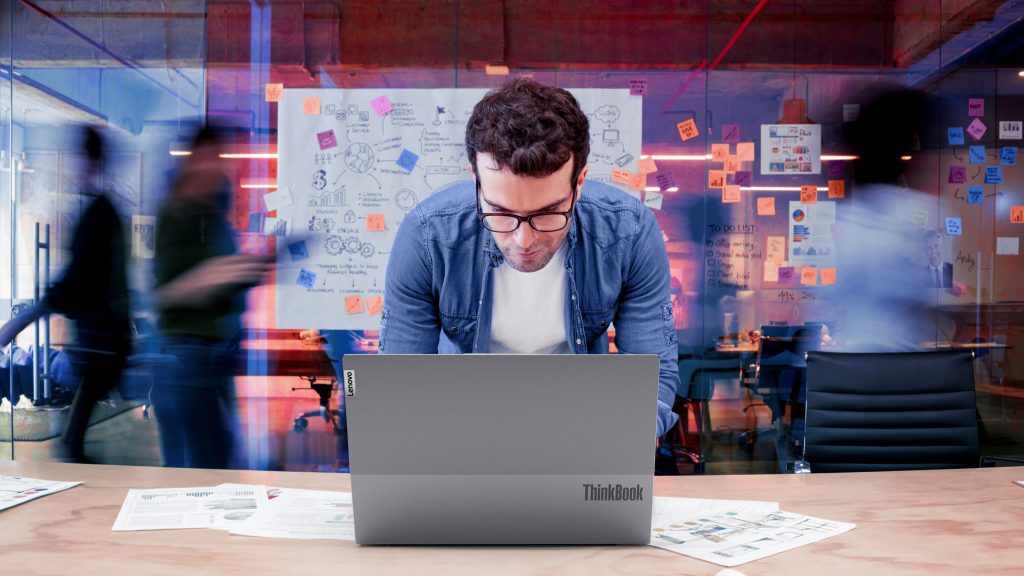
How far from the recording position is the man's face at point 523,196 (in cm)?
131

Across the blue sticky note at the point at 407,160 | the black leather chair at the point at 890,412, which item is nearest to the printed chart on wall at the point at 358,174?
the blue sticky note at the point at 407,160

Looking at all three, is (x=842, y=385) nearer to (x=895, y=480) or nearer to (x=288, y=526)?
(x=895, y=480)

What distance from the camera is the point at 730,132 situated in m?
3.51

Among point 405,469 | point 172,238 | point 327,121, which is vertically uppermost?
point 327,121

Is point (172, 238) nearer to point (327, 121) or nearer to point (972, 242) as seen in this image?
point (327, 121)

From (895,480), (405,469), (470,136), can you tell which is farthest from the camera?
(895,480)

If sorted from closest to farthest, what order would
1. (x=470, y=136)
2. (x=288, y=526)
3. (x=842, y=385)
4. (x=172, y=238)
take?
1. (x=288, y=526)
2. (x=470, y=136)
3. (x=842, y=385)
4. (x=172, y=238)

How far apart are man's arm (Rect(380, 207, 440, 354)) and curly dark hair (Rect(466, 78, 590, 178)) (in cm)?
32

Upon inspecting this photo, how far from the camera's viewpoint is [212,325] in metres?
3.43

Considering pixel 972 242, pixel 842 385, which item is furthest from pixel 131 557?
pixel 972 242

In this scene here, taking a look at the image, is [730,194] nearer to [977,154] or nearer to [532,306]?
[977,154]

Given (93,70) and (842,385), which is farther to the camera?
(93,70)

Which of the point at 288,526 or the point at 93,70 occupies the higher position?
the point at 93,70

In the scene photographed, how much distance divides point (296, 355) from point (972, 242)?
3.30 m
